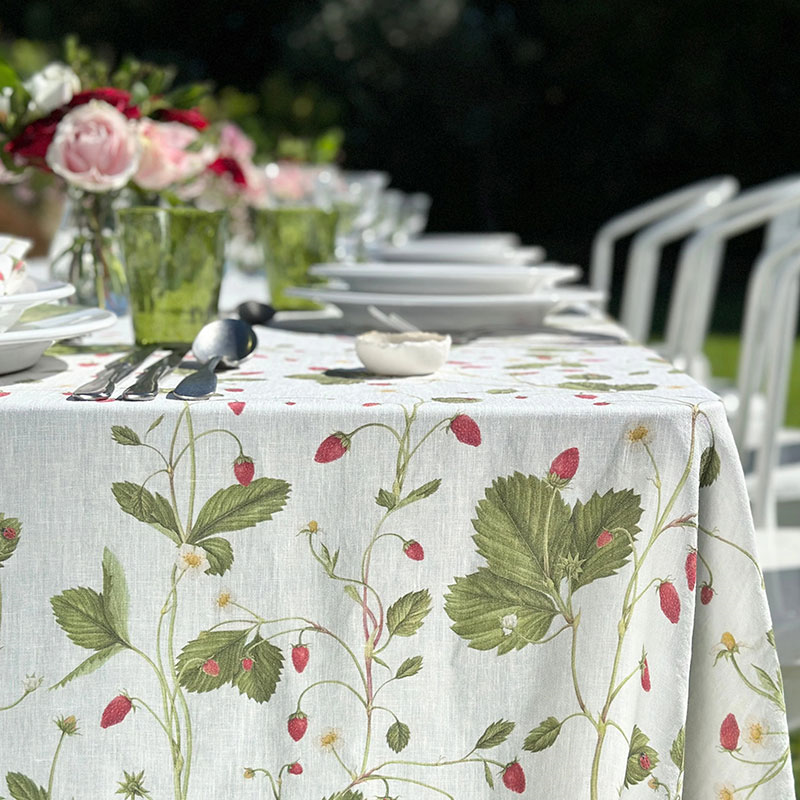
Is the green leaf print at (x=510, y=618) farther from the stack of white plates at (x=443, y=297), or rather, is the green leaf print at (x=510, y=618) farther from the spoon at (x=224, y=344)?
the stack of white plates at (x=443, y=297)

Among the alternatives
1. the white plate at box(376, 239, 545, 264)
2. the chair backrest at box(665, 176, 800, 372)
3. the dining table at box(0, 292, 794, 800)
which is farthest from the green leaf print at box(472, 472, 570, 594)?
the chair backrest at box(665, 176, 800, 372)

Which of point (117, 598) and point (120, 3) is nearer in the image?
point (117, 598)

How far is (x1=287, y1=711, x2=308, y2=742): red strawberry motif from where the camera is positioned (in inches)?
33.2

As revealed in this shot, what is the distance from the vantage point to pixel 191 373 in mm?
960

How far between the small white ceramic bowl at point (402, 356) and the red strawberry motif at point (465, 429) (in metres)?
0.16

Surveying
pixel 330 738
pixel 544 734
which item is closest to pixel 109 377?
pixel 330 738

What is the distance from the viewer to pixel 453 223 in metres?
12.4

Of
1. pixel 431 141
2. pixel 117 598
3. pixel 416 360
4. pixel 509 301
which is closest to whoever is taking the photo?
pixel 117 598

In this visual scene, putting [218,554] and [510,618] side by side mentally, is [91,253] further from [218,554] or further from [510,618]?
[510,618]

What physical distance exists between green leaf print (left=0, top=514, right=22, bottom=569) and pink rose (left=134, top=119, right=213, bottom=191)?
0.81m

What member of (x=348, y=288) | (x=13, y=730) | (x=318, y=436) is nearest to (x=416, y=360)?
(x=318, y=436)

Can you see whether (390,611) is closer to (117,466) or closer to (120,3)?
(117,466)

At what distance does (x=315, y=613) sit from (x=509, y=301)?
60cm

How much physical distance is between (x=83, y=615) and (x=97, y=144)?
2.44 ft
